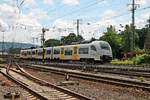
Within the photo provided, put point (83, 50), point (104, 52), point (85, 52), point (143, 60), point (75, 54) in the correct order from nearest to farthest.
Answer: point (104, 52) → point (85, 52) → point (83, 50) → point (143, 60) → point (75, 54)

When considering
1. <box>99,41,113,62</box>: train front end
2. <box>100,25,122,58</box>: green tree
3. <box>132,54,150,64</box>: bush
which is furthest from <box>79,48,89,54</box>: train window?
<box>100,25,122,58</box>: green tree

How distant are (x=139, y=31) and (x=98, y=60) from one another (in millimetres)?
69074

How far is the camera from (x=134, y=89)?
1661cm

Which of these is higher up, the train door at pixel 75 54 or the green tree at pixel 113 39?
the green tree at pixel 113 39

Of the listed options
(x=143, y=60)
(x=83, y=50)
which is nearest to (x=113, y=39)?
(x=143, y=60)

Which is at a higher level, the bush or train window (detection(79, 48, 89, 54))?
train window (detection(79, 48, 89, 54))

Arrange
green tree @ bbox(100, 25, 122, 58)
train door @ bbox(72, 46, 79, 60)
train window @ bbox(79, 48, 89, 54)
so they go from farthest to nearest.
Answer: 1. green tree @ bbox(100, 25, 122, 58)
2. train door @ bbox(72, 46, 79, 60)
3. train window @ bbox(79, 48, 89, 54)

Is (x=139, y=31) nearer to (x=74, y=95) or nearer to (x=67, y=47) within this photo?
(x=67, y=47)

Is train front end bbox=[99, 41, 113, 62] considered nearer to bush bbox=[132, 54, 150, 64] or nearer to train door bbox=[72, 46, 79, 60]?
bush bbox=[132, 54, 150, 64]

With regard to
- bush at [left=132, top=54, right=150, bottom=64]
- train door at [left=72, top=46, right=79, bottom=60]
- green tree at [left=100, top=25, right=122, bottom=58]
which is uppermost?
green tree at [left=100, top=25, right=122, bottom=58]

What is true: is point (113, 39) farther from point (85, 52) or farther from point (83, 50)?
point (85, 52)

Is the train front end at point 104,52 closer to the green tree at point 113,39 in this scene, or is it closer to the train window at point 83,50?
the train window at point 83,50

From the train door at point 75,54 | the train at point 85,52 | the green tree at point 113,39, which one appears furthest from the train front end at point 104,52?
the green tree at point 113,39

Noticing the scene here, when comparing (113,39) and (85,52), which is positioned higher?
(113,39)
